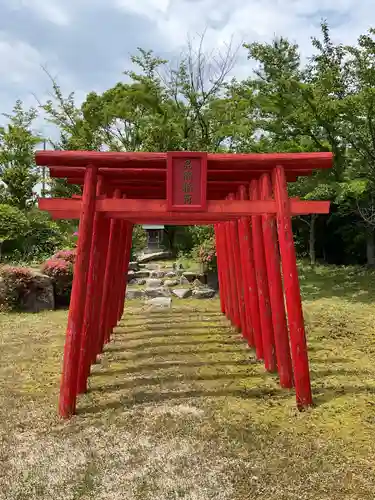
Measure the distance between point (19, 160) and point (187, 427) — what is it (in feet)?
76.8

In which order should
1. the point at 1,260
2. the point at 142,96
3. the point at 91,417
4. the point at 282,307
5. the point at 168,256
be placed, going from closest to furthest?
the point at 91,417 → the point at 282,307 → the point at 1,260 → the point at 142,96 → the point at 168,256

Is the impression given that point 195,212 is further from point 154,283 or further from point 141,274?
point 141,274

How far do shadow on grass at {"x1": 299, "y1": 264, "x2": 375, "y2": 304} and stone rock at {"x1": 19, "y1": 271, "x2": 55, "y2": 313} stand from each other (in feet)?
23.5

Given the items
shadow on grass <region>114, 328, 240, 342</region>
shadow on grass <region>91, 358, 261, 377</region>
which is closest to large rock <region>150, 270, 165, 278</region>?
shadow on grass <region>114, 328, 240, 342</region>

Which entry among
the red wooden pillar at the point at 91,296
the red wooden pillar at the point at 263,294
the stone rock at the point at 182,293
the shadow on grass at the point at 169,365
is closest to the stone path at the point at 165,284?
the stone rock at the point at 182,293

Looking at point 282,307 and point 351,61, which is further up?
point 351,61

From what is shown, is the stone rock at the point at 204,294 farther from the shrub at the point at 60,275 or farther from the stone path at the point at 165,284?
the shrub at the point at 60,275

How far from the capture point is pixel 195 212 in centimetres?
498

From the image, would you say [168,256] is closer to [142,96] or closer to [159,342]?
[142,96]

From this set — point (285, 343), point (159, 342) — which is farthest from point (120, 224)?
point (285, 343)

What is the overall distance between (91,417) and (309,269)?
15.5 meters

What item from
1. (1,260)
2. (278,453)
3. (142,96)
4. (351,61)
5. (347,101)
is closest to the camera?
(278,453)

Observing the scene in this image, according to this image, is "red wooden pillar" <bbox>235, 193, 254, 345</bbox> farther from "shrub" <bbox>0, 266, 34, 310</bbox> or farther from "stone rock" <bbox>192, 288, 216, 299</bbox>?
"shrub" <bbox>0, 266, 34, 310</bbox>

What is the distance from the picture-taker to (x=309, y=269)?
18812mm
